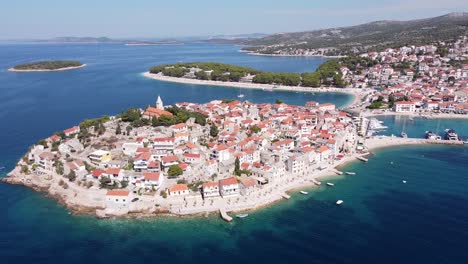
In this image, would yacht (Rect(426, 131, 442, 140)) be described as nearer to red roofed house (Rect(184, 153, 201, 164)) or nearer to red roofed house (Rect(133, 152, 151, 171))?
red roofed house (Rect(184, 153, 201, 164))

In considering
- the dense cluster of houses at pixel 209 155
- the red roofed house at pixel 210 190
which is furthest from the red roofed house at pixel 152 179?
the red roofed house at pixel 210 190

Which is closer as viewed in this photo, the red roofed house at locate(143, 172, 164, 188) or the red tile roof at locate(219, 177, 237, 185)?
the red tile roof at locate(219, 177, 237, 185)

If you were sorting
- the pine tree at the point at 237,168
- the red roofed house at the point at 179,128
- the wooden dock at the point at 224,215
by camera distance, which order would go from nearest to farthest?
the wooden dock at the point at 224,215 → the pine tree at the point at 237,168 → the red roofed house at the point at 179,128

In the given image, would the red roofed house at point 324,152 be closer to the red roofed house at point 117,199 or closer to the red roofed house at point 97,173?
the red roofed house at point 117,199

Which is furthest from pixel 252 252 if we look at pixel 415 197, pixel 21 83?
pixel 21 83

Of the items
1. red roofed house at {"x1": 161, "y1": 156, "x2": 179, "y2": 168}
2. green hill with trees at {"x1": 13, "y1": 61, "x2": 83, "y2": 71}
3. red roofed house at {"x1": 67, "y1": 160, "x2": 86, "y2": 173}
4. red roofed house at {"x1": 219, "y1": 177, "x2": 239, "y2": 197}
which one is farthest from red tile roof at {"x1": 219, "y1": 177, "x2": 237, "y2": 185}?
green hill with trees at {"x1": 13, "y1": 61, "x2": 83, "y2": 71}

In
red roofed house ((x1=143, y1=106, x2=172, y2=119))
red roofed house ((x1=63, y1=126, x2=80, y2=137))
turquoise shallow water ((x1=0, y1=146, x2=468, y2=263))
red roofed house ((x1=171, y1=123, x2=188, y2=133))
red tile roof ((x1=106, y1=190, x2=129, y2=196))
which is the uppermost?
red roofed house ((x1=143, y1=106, x2=172, y2=119))

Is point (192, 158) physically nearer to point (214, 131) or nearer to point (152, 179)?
point (152, 179)
